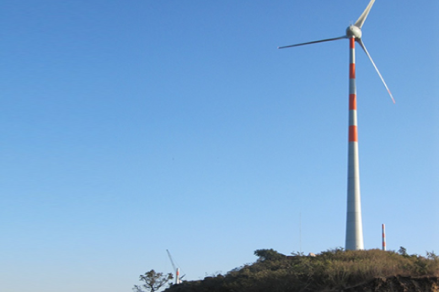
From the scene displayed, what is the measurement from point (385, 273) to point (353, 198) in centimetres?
2530

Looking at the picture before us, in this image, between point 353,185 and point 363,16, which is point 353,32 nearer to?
point 363,16

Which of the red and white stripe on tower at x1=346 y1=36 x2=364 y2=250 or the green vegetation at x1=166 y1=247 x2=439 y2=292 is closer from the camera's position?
the green vegetation at x1=166 y1=247 x2=439 y2=292

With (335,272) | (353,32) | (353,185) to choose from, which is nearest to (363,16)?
(353,32)

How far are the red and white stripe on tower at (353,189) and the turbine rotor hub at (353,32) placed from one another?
347 inches

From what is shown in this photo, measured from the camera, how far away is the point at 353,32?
58844 mm

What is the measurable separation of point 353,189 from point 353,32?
20.1 metres

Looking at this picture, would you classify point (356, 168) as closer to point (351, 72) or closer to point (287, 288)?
point (351, 72)

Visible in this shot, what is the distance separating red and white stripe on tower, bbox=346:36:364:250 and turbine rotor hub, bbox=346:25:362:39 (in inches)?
347

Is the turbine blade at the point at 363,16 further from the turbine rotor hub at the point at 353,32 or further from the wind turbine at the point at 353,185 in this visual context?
the wind turbine at the point at 353,185

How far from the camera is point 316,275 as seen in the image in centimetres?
2569

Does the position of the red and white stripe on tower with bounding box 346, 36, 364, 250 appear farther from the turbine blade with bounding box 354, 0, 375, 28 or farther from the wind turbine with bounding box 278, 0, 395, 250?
the turbine blade with bounding box 354, 0, 375, 28

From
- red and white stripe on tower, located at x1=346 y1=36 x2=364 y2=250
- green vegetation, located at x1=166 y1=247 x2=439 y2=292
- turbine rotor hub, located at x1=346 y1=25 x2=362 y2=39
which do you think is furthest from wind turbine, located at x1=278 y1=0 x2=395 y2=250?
green vegetation, located at x1=166 y1=247 x2=439 y2=292

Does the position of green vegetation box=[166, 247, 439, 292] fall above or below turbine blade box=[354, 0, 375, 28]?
below

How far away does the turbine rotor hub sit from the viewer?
58.9 meters
